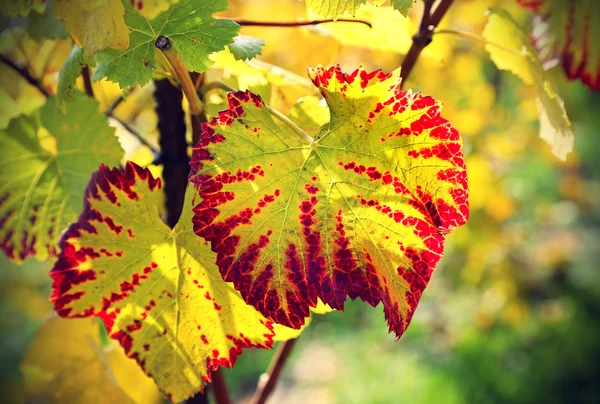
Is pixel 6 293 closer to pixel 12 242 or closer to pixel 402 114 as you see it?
pixel 12 242

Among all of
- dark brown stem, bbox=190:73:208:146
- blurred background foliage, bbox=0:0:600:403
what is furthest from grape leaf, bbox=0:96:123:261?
blurred background foliage, bbox=0:0:600:403

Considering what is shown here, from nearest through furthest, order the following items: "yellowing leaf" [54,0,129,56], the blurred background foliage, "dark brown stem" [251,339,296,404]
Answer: "yellowing leaf" [54,0,129,56]
"dark brown stem" [251,339,296,404]
the blurred background foliage

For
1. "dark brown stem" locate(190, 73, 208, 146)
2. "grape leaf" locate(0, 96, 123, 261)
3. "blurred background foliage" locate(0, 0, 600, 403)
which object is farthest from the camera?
"blurred background foliage" locate(0, 0, 600, 403)

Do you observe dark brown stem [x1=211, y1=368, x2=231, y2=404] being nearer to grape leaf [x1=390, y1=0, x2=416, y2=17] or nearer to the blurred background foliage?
grape leaf [x1=390, y1=0, x2=416, y2=17]

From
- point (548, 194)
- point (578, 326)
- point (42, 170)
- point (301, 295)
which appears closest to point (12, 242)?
point (42, 170)

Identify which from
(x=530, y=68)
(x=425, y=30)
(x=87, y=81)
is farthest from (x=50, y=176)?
(x=530, y=68)

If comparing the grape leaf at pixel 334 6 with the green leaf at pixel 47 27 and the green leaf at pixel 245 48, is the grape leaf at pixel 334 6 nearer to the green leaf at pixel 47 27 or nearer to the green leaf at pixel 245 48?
the green leaf at pixel 245 48
